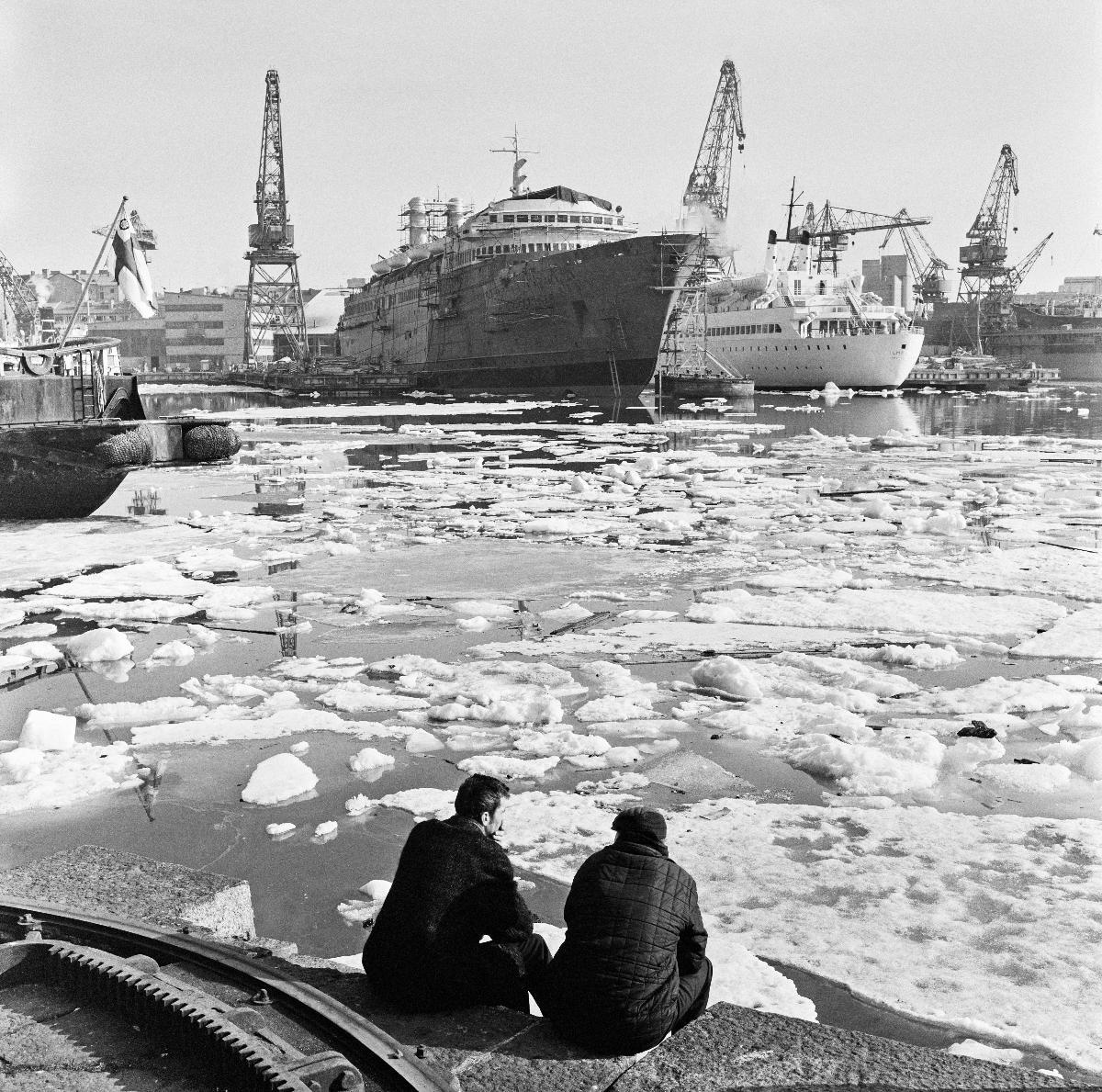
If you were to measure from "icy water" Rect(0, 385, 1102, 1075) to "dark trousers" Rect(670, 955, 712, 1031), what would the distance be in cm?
47

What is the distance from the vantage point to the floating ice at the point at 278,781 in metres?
5.31

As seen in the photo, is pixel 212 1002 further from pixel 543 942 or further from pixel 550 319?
pixel 550 319

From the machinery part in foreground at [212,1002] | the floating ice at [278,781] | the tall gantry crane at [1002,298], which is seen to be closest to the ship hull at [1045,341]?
the tall gantry crane at [1002,298]

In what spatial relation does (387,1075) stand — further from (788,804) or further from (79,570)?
(79,570)

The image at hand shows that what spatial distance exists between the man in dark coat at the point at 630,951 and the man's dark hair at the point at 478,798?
358mm

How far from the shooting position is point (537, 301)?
5497 cm

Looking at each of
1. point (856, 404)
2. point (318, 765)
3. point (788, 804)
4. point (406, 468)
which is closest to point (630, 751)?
point (788, 804)

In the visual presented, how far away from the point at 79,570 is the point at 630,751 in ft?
23.3

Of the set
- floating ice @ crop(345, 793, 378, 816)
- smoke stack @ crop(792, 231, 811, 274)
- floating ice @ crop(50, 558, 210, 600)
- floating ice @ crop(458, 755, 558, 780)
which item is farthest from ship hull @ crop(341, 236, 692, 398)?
floating ice @ crop(345, 793, 378, 816)

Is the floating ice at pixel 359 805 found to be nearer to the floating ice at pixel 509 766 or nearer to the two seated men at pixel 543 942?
the floating ice at pixel 509 766

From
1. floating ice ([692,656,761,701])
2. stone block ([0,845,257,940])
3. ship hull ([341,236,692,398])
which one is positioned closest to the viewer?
stone block ([0,845,257,940])

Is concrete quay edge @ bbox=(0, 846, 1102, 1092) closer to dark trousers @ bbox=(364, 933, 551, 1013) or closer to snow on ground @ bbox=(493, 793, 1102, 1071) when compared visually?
dark trousers @ bbox=(364, 933, 551, 1013)

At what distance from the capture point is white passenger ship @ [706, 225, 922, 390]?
63625 millimetres

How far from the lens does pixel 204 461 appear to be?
59.7 feet
